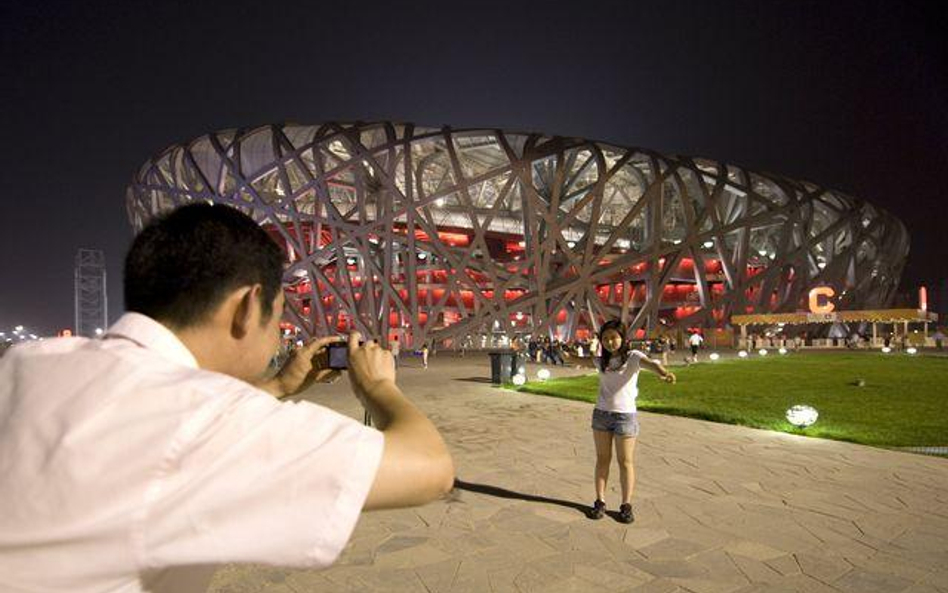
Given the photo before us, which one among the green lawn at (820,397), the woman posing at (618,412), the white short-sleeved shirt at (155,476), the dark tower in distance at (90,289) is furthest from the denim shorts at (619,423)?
the dark tower in distance at (90,289)

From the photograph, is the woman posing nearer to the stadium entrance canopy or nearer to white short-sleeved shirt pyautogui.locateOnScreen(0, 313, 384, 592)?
white short-sleeved shirt pyautogui.locateOnScreen(0, 313, 384, 592)

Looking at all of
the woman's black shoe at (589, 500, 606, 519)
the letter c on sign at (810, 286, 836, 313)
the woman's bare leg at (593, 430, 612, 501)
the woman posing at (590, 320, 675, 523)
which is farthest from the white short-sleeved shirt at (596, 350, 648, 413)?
the letter c on sign at (810, 286, 836, 313)

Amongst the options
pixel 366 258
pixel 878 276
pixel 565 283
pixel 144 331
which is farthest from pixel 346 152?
pixel 878 276

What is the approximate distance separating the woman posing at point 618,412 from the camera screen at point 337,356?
3824 millimetres

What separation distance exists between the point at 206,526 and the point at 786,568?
4.48 meters

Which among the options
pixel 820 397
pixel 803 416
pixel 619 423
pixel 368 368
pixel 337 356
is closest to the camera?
pixel 368 368

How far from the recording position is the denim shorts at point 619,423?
5363 millimetres

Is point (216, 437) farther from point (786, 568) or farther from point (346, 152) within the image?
point (346, 152)

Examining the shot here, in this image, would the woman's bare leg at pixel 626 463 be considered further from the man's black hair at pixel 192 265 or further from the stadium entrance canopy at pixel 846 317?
the stadium entrance canopy at pixel 846 317

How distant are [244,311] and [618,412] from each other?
4.63 meters

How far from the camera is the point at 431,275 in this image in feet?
178

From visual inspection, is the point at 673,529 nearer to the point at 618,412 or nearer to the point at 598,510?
the point at 598,510

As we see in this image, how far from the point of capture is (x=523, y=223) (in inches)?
1817

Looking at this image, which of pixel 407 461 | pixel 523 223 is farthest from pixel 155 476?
pixel 523 223
